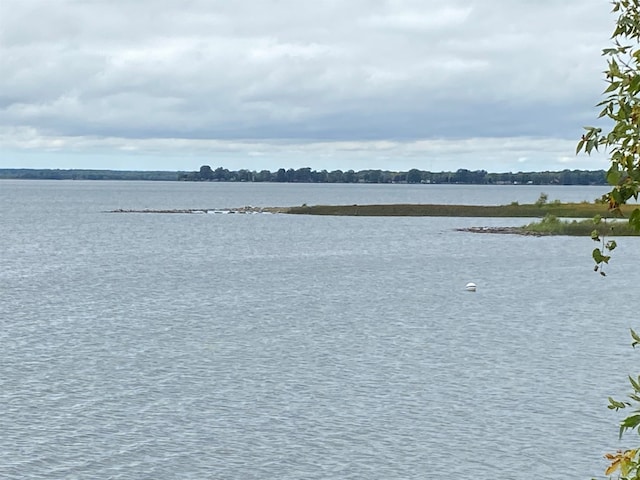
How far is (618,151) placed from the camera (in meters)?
5.98

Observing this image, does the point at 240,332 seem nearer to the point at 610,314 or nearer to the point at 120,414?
the point at 120,414

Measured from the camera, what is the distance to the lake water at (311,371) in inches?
987

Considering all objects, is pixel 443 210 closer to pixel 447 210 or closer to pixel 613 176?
pixel 447 210

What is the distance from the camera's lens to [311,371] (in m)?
35.8

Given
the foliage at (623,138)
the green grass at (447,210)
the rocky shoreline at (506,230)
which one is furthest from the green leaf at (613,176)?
the green grass at (447,210)

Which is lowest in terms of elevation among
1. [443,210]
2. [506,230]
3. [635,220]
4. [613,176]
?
[506,230]

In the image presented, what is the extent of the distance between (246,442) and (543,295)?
4019 cm

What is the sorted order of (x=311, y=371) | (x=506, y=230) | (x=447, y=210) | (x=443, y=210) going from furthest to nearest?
(x=447, y=210) → (x=443, y=210) → (x=506, y=230) → (x=311, y=371)

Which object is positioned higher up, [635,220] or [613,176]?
[613,176]

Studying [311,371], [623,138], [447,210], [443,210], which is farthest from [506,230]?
[623,138]

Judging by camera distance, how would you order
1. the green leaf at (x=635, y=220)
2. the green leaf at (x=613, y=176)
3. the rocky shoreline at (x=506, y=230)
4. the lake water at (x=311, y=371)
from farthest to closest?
the rocky shoreline at (x=506, y=230), the lake water at (x=311, y=371), the green leaf at (x=635, y=220), the green leaf at (x=613, y=176)

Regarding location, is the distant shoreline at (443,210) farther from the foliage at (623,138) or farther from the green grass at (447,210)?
the foliage at (623,138)

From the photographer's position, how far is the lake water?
25.1 metres

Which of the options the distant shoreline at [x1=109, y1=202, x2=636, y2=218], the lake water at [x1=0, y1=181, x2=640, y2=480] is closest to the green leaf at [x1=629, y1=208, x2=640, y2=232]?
the lake water at [x1=0, y1=181, x2=640, y2=480]
